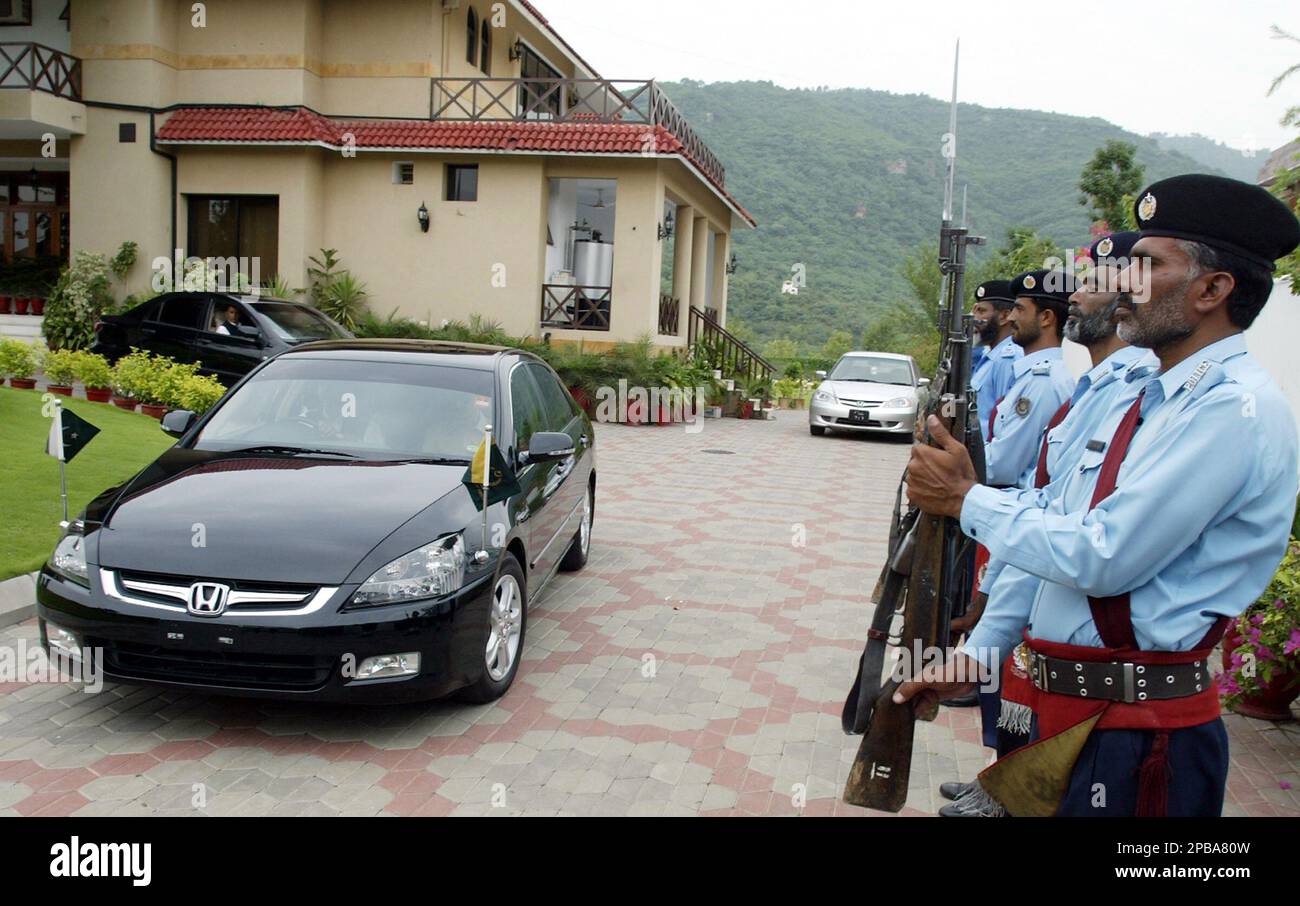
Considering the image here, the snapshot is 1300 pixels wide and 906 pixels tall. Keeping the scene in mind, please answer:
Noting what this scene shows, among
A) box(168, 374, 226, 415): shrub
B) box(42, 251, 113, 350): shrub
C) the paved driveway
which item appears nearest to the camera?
the paved driveway

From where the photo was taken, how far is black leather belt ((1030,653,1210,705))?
2.25m

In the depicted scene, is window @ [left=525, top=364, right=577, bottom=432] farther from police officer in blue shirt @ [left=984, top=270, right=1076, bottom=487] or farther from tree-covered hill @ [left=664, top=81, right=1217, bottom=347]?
tree-covered hill @ [left=664, top=81, right=1217, bottom=347]

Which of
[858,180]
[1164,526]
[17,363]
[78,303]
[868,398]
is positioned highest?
[858,180]

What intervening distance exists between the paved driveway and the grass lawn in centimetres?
96

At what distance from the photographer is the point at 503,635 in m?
5.05

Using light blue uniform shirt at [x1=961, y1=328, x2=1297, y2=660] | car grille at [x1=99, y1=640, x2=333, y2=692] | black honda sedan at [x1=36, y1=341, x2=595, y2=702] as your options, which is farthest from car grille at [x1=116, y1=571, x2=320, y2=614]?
light blue uniform shirt at [x1=961, y1=328, x2=1297, y2=660]

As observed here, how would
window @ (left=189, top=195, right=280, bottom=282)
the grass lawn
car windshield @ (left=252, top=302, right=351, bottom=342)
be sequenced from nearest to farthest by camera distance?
the grass lawn < car windshield @ (left=252, top=302, right=351, bottom=342) < window @ (left=189, top=195, right=280, bottom=282)

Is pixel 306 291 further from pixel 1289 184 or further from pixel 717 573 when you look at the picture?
pixel 1289 184

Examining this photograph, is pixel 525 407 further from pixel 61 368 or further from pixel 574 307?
pixel 574 307

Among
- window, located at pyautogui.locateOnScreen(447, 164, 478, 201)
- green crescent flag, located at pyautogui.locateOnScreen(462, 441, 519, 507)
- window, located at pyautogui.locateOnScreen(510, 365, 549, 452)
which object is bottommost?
green crescent flag, located at pyautogui.locateOnScreen(462, 441, 519, 507)

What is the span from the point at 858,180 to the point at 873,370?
3837cm

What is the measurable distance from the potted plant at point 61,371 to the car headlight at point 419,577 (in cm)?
1009

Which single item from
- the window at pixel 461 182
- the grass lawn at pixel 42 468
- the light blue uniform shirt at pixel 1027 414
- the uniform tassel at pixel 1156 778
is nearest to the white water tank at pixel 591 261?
the window at pixel 461 182

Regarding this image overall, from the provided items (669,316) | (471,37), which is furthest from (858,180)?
(471,37)
